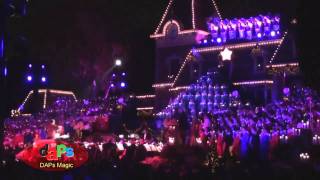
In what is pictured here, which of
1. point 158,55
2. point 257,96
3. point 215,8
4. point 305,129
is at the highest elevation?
point 215,8

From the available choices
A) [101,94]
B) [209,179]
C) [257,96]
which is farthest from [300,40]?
[101,94]

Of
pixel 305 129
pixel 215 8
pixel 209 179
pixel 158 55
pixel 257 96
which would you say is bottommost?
pixel 209 179

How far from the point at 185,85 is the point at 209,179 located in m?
21.1

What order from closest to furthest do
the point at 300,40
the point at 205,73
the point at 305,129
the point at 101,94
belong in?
1. the point at 300,40
2. the point at 305,129
3. the point at 205,73
4. the point at 101,94

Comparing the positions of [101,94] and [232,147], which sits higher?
[101,94]

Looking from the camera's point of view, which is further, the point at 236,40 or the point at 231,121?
the point at 236,40

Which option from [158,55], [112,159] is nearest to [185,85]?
[158,55]

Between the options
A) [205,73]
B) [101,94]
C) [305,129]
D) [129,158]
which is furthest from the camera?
[101,94]

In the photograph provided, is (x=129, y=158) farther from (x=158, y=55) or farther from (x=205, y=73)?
(x=158, y=55)

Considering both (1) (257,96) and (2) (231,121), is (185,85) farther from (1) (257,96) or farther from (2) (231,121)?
(2) (231,121)

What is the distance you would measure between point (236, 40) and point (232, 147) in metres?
15.0

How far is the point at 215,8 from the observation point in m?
37.0

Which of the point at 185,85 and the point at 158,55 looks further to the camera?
the point at 158,55

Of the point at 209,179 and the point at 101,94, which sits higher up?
the point at 101,94
